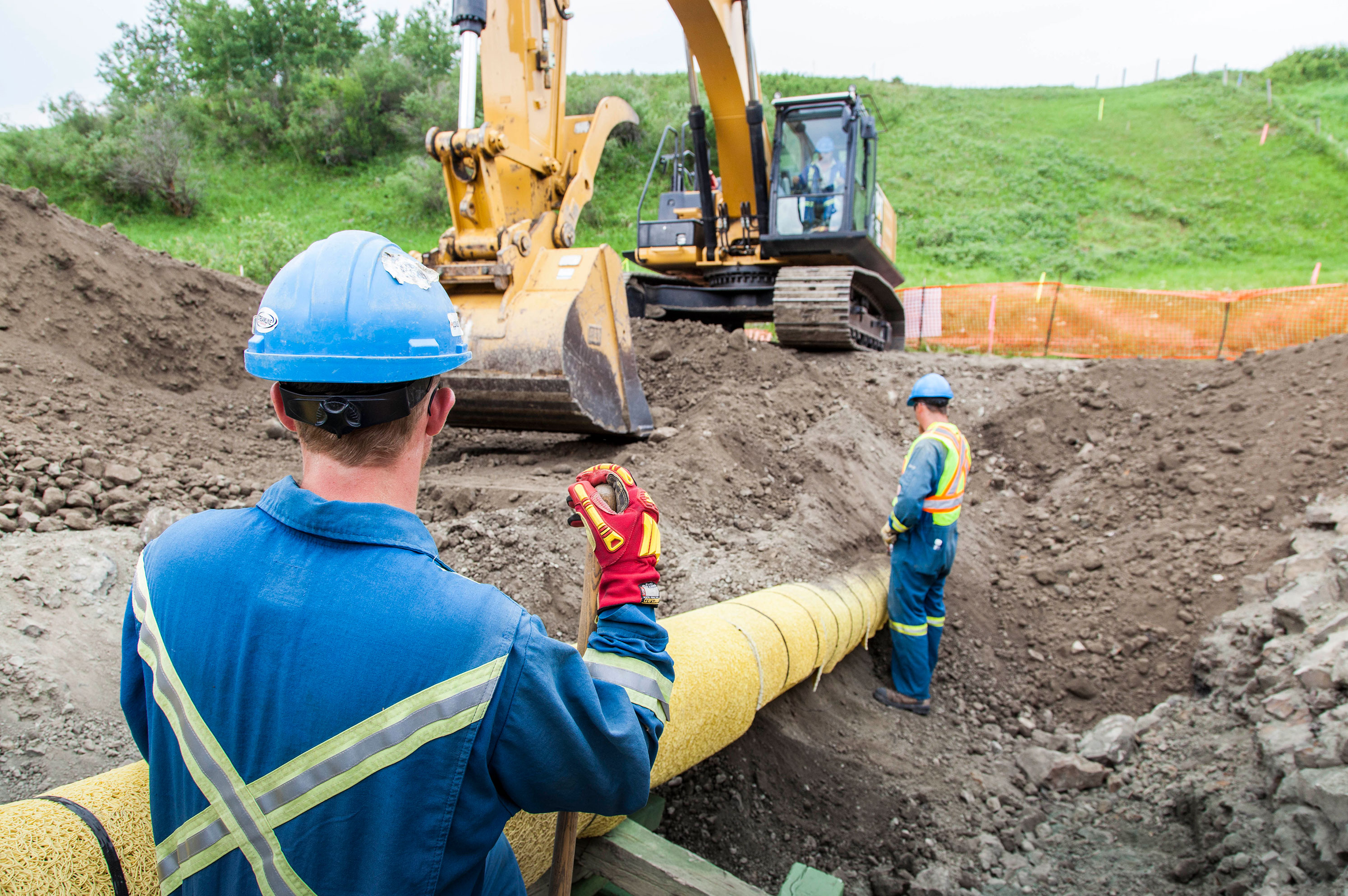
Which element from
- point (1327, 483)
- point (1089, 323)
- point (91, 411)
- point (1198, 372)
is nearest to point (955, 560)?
point (1327, 483)

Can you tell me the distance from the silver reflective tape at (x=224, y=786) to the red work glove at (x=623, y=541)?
0.72 meters

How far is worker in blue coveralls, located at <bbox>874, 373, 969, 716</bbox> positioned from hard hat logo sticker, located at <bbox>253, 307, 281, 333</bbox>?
4338 millimetres

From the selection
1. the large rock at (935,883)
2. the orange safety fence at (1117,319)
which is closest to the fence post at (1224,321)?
the orange safety fence at (1117,319)

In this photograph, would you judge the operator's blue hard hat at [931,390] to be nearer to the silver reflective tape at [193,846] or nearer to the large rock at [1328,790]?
the large rock at [1328,790]

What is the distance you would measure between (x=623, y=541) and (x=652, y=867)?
127 cm

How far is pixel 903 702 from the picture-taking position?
508cm

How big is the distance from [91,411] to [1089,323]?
532 inches

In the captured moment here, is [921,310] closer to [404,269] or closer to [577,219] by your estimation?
[577,219]

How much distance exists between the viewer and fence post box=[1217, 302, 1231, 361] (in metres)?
11.7

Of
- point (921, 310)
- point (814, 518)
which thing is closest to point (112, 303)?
A: point (814, 518)

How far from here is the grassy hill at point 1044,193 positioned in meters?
23.4

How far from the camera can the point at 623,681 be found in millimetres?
1503

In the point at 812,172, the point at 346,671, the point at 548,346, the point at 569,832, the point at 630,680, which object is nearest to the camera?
the point at 346,671

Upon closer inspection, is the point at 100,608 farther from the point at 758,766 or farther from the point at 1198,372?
the point at 1198,372
